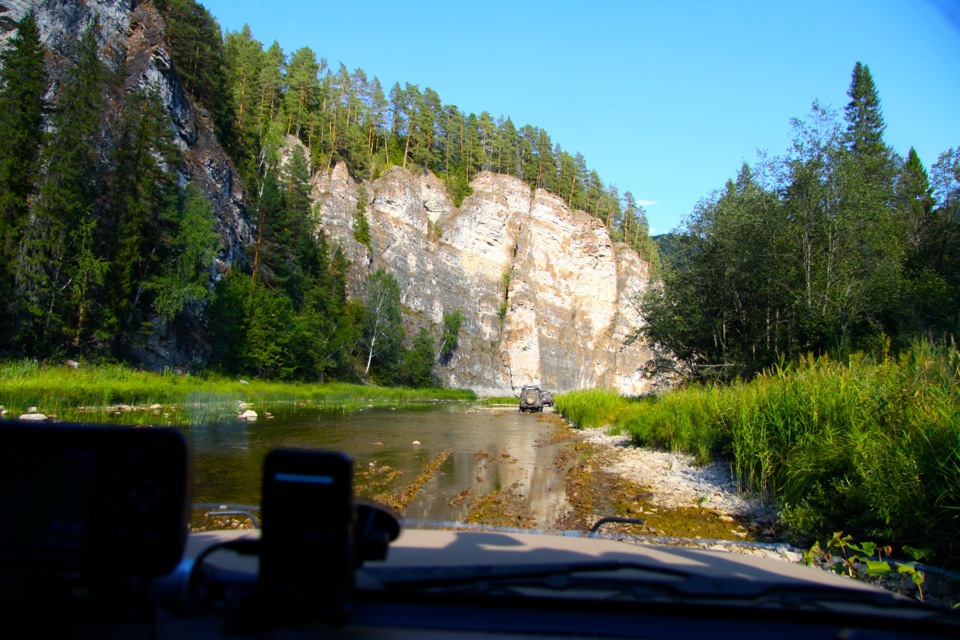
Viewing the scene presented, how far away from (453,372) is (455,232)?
1908 cm

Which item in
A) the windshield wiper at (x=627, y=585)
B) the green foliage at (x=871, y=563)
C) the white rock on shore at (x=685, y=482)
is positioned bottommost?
the white rock on shore at (x=685, y=482)

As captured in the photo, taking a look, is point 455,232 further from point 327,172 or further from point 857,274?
point 857,274

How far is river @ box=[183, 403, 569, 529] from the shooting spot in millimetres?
10062

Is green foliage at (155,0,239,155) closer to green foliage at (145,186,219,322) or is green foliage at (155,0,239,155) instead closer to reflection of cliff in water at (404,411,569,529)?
green foliage at (145,186,219,322)

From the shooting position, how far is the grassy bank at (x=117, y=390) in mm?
20328

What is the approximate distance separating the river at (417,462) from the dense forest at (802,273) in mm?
9008

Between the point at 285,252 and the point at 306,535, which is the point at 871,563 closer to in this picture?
the point at 306,535

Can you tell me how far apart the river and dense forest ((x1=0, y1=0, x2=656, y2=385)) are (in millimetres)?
13144

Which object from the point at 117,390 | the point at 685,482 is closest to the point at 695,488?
the point at 685,482

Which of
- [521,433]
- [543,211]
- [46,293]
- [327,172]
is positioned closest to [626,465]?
[521,433]

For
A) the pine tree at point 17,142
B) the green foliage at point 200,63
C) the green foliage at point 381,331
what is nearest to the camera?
the pine tree at point 17,142

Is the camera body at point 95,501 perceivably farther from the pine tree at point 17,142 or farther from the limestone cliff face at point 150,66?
the limestone cliff face at point 150,66

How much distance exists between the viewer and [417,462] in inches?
588

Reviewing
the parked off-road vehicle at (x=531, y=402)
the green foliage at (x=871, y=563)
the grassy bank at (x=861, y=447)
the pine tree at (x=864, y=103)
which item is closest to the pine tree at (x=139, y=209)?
the parked off-road vehicle at (x=531, y=402)
